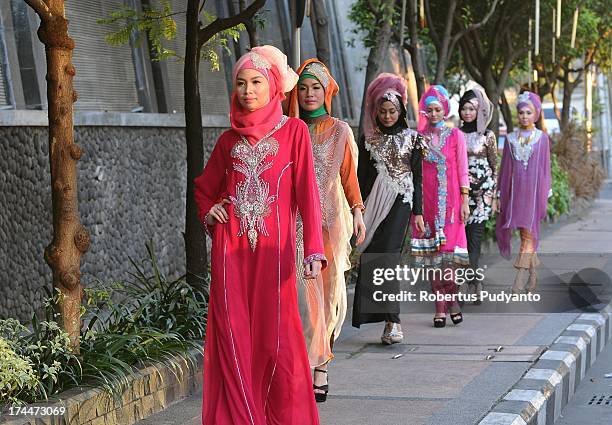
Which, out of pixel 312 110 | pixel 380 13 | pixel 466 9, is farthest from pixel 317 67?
pixel 466 9

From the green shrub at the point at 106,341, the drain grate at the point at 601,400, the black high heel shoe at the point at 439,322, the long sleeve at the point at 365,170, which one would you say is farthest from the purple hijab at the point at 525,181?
the green shrub at the point at 106,341

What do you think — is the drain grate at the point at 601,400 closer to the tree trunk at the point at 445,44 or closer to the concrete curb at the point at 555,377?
the concrete curb at the point at 555,377

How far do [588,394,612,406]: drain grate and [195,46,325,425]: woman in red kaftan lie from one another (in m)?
2.66

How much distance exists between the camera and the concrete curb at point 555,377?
670cm

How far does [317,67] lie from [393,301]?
87.7 inches

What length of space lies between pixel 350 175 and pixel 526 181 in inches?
189

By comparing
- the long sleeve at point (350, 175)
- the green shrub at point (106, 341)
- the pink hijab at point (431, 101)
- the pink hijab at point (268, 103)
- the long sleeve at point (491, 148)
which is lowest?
the green shrub at point (106, 341)

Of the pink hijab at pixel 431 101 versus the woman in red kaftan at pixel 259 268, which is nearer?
the woman in red kaftan at pixel 259 268

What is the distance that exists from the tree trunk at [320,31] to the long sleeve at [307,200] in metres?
6.19

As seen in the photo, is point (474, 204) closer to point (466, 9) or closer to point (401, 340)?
point (401, 340)

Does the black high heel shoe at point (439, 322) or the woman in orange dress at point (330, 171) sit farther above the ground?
the woman in orange dress at point (330, 171)

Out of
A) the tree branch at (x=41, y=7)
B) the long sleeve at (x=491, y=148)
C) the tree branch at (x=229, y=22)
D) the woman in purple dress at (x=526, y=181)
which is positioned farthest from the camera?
the woman in purple dress at (x=526, y=181)
